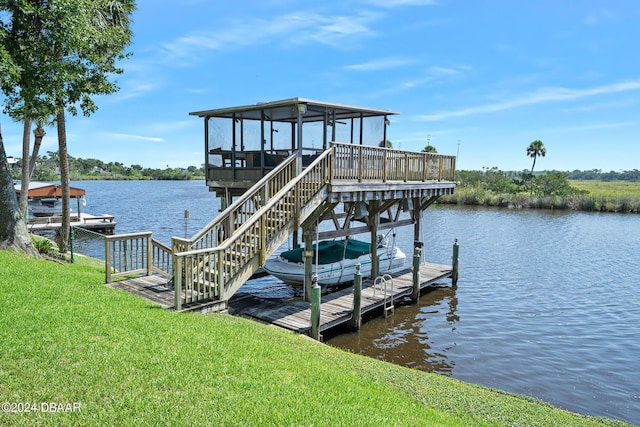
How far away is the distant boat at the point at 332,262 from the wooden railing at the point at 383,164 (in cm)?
284

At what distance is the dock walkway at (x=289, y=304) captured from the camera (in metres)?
10.7

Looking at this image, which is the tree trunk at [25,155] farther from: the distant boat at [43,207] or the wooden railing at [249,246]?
the distant boat at [43,207]

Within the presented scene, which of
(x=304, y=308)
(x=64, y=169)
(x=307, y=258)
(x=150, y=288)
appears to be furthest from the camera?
(x=64, y=169)

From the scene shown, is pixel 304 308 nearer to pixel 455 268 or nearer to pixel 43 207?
pixel 455 268

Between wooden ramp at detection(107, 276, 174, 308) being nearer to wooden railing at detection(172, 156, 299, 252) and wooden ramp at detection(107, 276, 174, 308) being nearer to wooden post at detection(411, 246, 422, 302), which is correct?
wooden railing at detection(172, 156, 299, 252)

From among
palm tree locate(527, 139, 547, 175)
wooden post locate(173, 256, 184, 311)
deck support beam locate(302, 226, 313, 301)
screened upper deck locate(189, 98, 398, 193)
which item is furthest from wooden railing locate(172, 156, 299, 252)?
palm tree locate(527, 139, 547, 175)

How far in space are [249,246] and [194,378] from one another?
205 inches

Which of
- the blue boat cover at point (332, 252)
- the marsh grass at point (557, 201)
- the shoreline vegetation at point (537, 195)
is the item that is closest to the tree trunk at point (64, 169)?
the blue boat cover at point (332, 252)

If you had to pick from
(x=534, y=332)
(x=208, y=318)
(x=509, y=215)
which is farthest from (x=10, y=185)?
(x=509, y=215)

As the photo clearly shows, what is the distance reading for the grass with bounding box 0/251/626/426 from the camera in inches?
199

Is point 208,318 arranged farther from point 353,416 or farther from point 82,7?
point 82,7

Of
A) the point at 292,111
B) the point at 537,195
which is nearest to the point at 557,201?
the point at 537,195

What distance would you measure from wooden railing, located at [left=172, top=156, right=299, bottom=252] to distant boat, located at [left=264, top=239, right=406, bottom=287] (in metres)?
2.80

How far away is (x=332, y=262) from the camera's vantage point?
15602 millimetres
